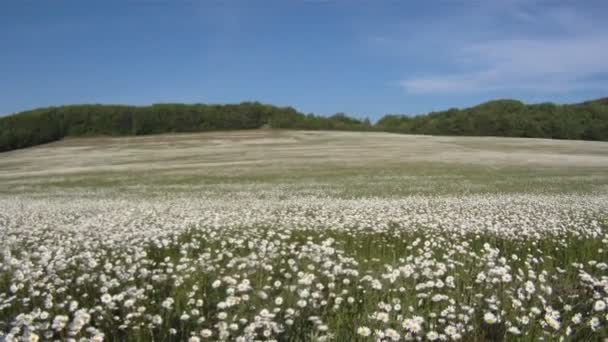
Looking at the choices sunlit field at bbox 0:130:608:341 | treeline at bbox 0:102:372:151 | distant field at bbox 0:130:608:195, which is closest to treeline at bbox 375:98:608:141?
treeline at bbox 0:102:372:151

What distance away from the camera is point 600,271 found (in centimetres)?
586

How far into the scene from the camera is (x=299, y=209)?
1268 centimetres

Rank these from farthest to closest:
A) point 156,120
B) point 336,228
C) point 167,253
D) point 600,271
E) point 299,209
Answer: point 156,120 → point 299,209 → point 336,228 → point 167,253 → point 600,271

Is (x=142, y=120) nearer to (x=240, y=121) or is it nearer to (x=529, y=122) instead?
(x=240, y=121)

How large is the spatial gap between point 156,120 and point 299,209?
82.2 meters

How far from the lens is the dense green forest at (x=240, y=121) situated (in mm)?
80438

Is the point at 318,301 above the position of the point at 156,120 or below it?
below

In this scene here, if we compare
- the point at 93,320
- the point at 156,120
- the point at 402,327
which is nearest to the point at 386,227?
the point at 402,327

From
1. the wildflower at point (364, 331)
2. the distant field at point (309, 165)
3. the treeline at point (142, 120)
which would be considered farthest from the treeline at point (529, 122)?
the wildflower at point (364, 331)

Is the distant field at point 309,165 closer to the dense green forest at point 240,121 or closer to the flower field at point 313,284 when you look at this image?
the dense green forest at point 240,121

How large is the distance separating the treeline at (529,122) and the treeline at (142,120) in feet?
75.7

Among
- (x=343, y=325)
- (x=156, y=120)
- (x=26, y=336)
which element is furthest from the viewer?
(x=156, y=120)

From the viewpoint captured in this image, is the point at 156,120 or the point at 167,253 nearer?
the point at 167,253

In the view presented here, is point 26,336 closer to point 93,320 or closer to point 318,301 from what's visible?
point 93,320
